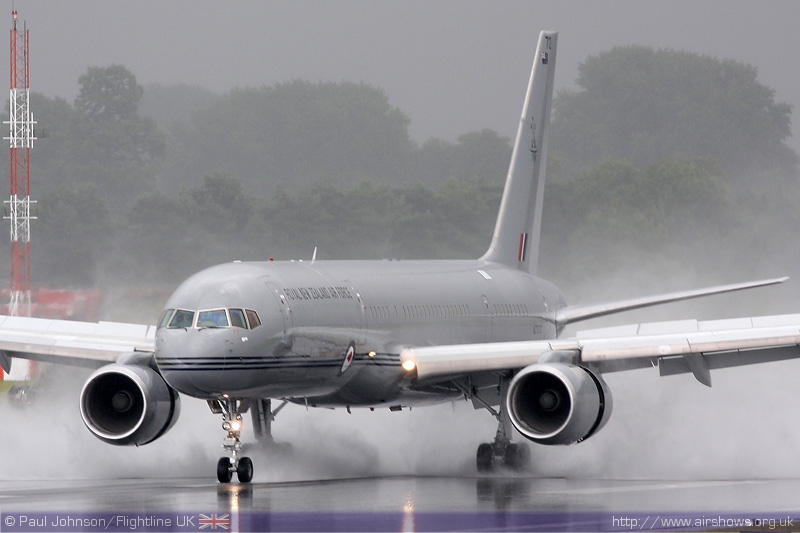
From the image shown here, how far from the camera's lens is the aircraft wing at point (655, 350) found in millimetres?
21094

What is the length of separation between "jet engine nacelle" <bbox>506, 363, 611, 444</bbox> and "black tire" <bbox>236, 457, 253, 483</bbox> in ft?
12.1

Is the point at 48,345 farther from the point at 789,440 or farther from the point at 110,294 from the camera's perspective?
the point at 110,294

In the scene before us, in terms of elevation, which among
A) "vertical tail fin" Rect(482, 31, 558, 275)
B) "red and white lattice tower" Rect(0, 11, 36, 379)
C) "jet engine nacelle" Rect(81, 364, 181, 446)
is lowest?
"jet engine nacelle" Rect(81, 364, 181, 446)

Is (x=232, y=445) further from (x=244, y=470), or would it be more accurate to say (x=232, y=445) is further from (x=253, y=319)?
(x=253, y=319)

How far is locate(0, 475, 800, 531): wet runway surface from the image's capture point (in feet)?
53.3

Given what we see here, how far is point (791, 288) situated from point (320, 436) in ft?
67.9

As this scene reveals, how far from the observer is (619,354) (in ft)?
70.7

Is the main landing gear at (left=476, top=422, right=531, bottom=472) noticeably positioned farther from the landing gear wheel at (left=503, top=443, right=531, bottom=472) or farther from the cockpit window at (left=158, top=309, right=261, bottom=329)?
the cockpit window at (left=158, top=309, right=261, bottom=329)

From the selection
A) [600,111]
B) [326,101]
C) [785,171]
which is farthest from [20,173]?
[785,171]

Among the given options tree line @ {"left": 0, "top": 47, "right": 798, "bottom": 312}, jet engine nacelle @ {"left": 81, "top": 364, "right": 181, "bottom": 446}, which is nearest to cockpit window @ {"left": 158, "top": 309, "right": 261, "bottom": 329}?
jet engine nacelle @ {"left": 81, "top": 364, "right": 181, "bottom": 446}

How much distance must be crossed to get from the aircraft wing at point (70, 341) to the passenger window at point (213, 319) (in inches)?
134

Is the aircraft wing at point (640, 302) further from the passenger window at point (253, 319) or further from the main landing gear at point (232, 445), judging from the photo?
the passenger window at point (253, 319)

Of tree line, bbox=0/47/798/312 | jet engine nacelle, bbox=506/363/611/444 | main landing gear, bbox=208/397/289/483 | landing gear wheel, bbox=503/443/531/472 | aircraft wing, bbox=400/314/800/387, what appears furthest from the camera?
tree line, bbox=0/47/798/312

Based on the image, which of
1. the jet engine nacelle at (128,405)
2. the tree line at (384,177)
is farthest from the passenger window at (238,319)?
the tree line at (384,177)
